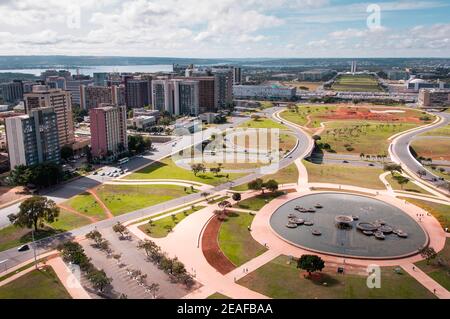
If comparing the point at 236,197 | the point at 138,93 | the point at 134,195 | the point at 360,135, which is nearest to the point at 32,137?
the point at 134,195

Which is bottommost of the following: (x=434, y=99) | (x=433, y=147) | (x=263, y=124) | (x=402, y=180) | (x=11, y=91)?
(x=433, y=147)

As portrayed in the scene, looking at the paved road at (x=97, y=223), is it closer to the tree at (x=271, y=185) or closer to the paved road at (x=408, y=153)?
the tree at (x=271, y=185)

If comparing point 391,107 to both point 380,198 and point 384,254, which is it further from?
point 384,254

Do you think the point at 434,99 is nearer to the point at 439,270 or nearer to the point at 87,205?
the point at 439,270

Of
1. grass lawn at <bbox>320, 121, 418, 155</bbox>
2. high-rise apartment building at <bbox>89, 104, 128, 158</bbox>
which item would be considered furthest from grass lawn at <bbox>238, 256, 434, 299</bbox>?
grass lawn at <bbox>320, 121, 418, 155</bbox>

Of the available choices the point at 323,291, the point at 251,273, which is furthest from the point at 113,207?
the point at 323,291

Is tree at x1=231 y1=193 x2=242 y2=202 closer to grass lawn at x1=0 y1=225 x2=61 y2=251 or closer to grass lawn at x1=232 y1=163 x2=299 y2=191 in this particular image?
grass lawn at x1=232 y1=163 x2=299 y2=191
